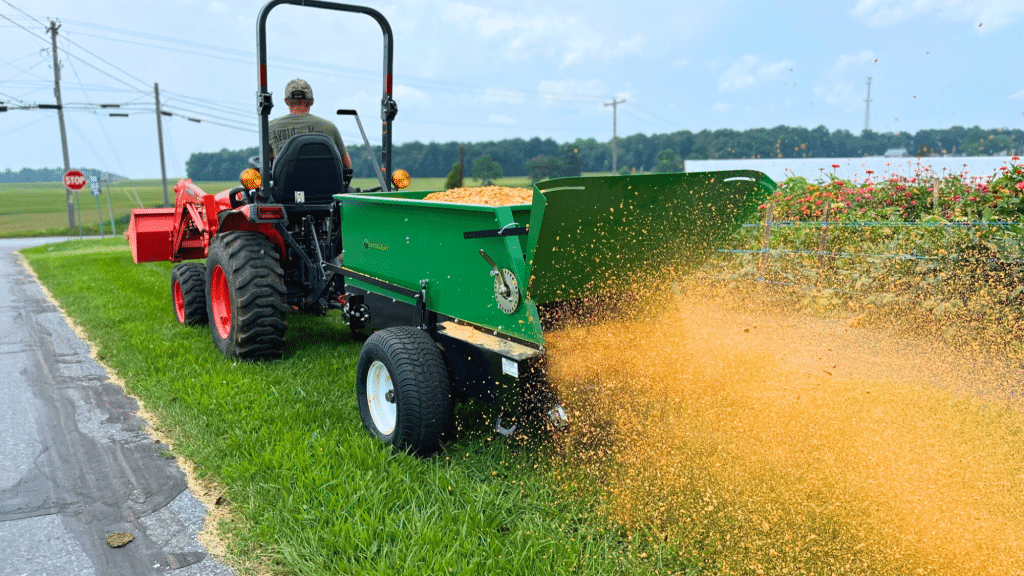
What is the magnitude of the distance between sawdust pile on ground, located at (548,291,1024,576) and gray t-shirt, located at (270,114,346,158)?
3.34 m

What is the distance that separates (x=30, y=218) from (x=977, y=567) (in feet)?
165

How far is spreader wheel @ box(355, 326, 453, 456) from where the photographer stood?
11.8ft

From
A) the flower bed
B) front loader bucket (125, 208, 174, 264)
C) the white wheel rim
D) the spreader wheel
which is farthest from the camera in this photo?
front loader bucket (125, 208, 174, 264)

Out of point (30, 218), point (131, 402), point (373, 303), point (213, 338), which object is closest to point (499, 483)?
point (373, 303)

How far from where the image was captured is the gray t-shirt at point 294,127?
5.88m

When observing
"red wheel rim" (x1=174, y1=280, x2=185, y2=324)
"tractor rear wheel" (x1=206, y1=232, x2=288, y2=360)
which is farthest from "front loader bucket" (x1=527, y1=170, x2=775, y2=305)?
"red wheel rim" (x1=174, y1=280, x2=185, y2=324)

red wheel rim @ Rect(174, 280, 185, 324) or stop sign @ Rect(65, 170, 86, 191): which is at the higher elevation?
stop sign @ Rect(65, 170, 86, 191)

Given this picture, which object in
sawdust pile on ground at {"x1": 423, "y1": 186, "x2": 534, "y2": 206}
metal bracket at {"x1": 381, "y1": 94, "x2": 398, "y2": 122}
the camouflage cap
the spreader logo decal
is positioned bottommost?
the spreader logo decal

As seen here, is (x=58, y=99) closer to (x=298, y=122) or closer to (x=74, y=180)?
(x=74, y=180)

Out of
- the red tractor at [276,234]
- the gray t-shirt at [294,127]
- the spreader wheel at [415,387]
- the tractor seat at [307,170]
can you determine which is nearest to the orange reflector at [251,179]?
the red tractor at [276,234]

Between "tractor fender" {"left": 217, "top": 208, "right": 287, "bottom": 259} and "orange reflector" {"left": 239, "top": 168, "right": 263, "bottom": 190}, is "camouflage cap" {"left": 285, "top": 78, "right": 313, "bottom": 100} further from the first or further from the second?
"tractor fender" {"left": 217, "top": 208, "right": 287, "bottom": 259}

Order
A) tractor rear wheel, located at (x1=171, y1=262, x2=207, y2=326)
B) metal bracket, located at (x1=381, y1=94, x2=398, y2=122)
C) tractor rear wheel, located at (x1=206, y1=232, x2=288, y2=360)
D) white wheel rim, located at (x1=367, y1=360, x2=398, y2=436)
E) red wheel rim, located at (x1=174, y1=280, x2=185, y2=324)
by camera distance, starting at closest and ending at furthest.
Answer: white wheel rim, located at (x1=367, y1=360, x2=398, y2=436) → tractor rear wheel, located at (x1=206, y1=232, x2=288, y2=360) → metal bracket, located at (x1=381, y1=94, x2=398, y2=122) → tractor rear wheel, located at (x1=171, y1=262, x2=207, y2=326) → red wheel rim, located at (x1=174, y1=280, x2=185, y2=324)

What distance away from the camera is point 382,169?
6.34 metres

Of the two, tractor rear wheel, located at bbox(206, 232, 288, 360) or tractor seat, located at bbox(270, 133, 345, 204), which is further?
tractor seat, located at bbox(270, 133, 345, 204)
